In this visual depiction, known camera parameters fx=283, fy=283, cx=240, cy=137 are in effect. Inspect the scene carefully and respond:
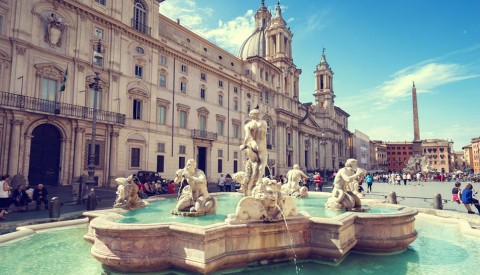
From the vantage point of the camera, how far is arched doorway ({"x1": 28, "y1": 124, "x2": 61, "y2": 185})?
17.3 metres

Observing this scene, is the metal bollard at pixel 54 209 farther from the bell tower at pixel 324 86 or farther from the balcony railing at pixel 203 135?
the bell tower at pixel 324 86

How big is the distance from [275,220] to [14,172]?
56.5ft

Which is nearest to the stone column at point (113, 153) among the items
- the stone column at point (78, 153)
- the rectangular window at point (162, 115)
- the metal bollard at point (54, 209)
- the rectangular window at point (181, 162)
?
the stone column at point (78, 153)

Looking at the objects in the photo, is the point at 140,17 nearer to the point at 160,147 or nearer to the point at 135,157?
the point at 160,147

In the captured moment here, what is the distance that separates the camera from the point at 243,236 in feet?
15.3

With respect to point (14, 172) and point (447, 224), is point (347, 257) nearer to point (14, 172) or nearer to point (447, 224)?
point (447, 224)

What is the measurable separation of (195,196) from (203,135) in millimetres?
23031

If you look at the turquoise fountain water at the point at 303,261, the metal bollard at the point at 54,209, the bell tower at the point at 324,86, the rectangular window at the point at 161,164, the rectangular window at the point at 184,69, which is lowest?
the turquoise fountain water at the point at 303,261

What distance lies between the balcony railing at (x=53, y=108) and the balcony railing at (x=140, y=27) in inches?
308

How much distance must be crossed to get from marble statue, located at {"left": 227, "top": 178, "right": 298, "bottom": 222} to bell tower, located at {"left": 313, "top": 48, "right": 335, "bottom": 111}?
6563 centimetres

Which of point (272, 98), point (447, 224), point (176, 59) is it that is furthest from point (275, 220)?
point (272, 98)

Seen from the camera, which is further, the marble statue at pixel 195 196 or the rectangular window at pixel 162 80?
the rectangular window at pixel 162 80

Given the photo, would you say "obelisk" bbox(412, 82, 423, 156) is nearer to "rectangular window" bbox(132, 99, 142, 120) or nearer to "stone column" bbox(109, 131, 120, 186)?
"rectangular window" bbox(132, 99, 142, 120)

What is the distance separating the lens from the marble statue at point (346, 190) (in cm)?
682
